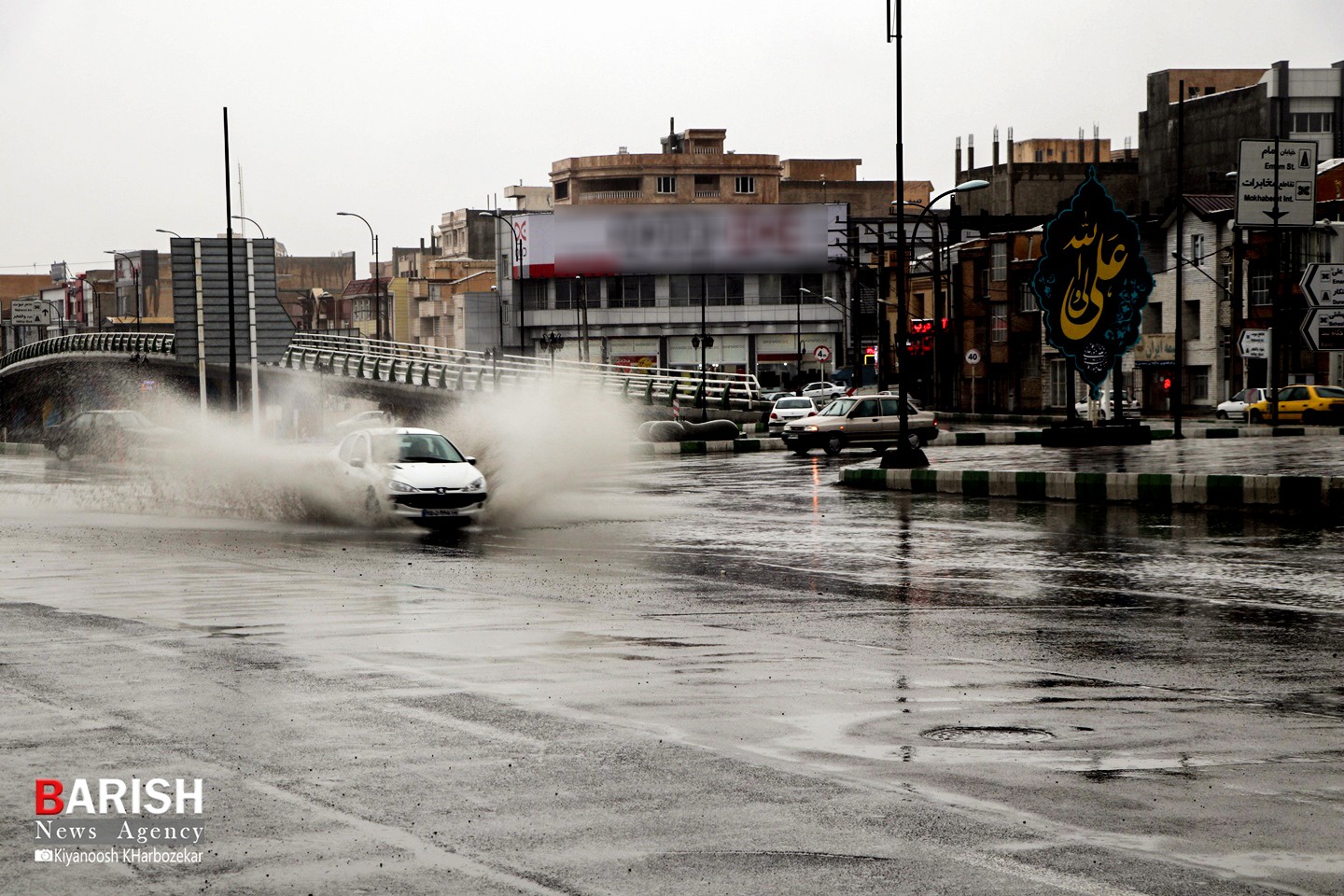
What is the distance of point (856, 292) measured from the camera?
73.6 metres

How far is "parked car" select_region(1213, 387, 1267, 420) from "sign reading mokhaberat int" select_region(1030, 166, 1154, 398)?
24195mm

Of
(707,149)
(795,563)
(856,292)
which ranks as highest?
(707,149)

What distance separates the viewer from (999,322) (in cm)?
8744

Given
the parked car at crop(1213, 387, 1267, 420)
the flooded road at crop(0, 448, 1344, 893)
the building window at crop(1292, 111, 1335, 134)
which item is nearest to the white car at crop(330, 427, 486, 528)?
the flooded road at crop(0, 448, 1344, 893)

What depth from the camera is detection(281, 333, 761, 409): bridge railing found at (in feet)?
205

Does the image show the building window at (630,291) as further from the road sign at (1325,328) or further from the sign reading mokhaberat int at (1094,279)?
the road sign at (1325,328)

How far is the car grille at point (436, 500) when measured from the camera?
2170cm

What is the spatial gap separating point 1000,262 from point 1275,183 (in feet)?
151

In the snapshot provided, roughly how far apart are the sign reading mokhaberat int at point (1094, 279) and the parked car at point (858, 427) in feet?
20.3

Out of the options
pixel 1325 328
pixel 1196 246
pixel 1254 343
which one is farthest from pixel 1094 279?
pixel 1196 246

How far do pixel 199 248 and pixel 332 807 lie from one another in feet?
139

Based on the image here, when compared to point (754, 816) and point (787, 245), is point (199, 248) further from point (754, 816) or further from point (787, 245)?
point (787, 245)

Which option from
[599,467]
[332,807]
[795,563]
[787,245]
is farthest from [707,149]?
[332,807]

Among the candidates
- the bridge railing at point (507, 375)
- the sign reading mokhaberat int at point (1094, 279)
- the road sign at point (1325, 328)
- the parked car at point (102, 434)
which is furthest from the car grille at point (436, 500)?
the bridge railing at point (507, 375)
